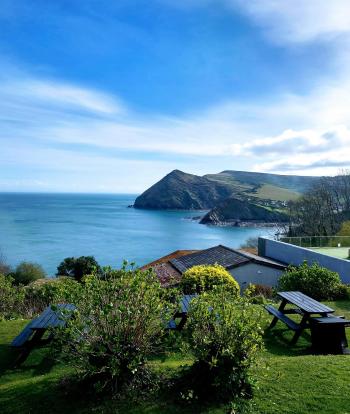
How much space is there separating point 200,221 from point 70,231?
48.7 meters

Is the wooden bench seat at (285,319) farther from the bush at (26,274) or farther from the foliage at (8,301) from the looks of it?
the bush at (26,274)

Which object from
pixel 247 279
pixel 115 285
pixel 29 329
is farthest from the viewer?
pixel 247 279

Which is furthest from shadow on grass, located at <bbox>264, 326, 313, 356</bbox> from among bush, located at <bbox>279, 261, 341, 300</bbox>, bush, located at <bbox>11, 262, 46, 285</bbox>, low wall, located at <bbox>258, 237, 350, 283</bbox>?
bush, located at <bbox>11, 262, 46, 285</bbox>

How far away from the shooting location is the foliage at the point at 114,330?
16.2 feet

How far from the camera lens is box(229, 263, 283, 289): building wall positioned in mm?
21016

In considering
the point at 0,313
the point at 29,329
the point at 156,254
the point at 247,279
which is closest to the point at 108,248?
the point at 156,254

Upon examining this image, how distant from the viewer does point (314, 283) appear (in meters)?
12.5

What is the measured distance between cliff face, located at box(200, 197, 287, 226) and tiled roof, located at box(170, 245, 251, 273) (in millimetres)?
109883

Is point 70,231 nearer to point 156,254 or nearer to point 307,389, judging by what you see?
point 156,254

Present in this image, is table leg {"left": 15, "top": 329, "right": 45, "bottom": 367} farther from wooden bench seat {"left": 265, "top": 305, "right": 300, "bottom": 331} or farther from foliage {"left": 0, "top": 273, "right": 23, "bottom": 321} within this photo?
foliage {"left": 0, "top": 273, "right": 23, "bottom": 321}

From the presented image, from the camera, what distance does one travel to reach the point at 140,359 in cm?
512

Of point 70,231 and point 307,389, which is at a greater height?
point 307,389

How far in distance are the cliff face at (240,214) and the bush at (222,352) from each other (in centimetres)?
13022

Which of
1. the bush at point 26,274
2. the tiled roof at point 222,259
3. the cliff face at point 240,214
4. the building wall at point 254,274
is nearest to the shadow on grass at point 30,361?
the tiled roof at point 222,259
